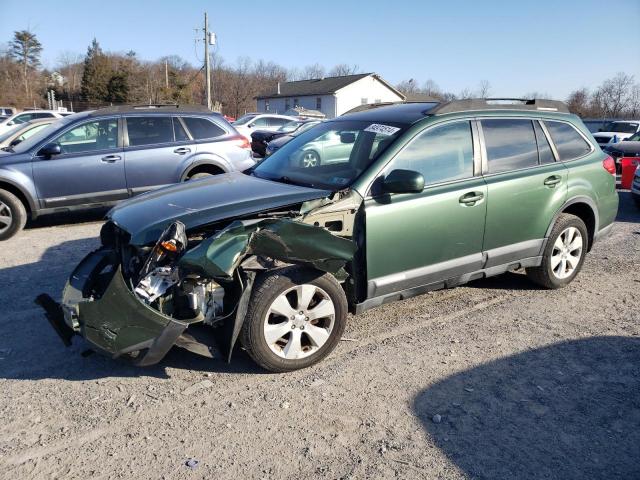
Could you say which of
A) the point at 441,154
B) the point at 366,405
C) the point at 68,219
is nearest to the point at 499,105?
the point at 441,154

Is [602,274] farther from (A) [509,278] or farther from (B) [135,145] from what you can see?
(B) [135,145]

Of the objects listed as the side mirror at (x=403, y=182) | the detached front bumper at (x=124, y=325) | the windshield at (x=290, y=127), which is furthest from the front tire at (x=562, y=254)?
the windshield at (x=290, y=127)

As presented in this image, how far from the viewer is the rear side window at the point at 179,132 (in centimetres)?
820

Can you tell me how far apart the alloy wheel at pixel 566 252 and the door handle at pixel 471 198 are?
1230mm

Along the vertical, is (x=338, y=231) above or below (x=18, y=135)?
below

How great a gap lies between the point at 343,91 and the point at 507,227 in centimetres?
5140

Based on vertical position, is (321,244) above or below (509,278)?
above

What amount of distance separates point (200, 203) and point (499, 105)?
9.67 feet

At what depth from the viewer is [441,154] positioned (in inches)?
169

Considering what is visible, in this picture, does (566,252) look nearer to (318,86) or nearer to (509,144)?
(509,144)

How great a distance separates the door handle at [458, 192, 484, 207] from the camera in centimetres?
425

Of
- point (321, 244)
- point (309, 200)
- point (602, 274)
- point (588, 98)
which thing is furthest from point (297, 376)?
point (588, 98)

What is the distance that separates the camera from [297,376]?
141 inches

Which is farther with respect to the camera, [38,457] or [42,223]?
[42,223]
